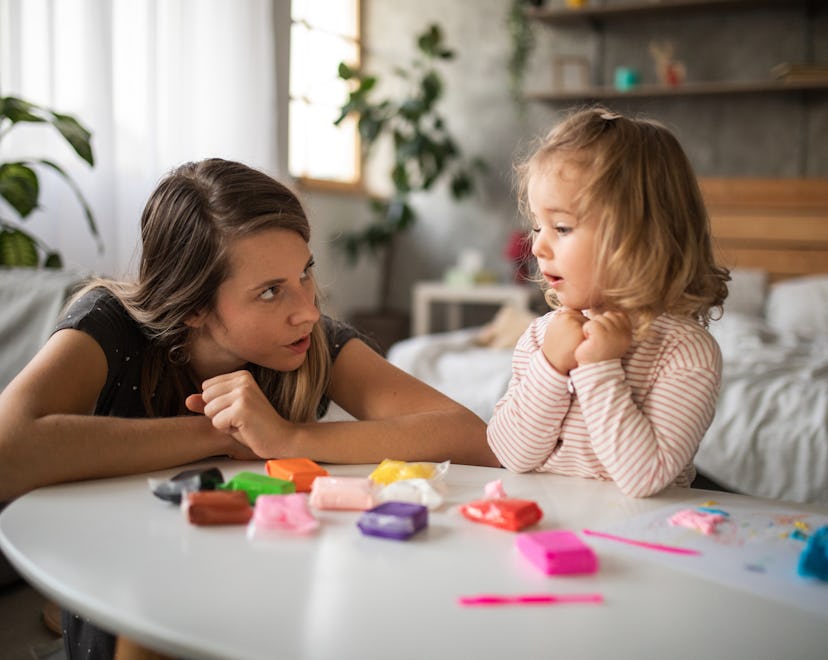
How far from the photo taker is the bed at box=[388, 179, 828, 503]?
230cm

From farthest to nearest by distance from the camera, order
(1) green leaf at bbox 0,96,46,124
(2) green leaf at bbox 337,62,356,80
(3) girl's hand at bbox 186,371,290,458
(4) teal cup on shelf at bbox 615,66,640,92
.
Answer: (4) teal cup on shelf at bbox 615,66,640,92 → (2) green leaf at bbox 337,62,356,80 → (1) green leaf at bbox 0,96,46,124 → (3) girl's hand at bbox 186,371,290,458

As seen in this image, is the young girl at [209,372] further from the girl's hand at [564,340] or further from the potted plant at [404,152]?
the potted plant at [404,152]

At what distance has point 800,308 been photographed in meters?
3.68

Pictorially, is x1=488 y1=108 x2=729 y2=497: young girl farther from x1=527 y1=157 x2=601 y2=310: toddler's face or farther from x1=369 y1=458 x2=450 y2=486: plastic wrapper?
x1=369 y1=458 x2=450 y2=486: plastic wrapper

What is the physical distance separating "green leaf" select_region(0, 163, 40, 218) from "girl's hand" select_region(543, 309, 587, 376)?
5.73ft

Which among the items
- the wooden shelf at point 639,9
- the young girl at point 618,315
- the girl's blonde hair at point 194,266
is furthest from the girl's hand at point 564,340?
the wooden shelf at point 639,9

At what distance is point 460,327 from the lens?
5414 mm

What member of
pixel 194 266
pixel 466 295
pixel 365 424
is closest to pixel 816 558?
pixel 365 424

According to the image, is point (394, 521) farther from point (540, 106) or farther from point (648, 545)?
point (540, 106)

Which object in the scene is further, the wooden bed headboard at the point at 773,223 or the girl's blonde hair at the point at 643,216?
the wooden bed headboard at the point at 773,223

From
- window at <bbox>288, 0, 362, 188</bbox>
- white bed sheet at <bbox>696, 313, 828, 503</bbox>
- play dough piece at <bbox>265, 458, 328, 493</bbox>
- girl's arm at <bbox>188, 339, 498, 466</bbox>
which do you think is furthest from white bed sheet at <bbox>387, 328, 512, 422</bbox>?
window at <bbox>288, 0, 362, 188</bbox>

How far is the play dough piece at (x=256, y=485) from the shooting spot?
0.87 meters

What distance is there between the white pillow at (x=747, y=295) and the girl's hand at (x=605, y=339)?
10.4ft

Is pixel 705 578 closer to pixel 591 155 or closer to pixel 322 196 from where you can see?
pixel 591 155
